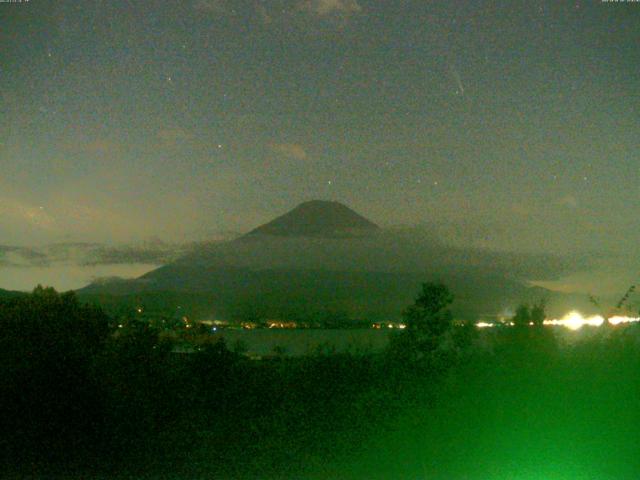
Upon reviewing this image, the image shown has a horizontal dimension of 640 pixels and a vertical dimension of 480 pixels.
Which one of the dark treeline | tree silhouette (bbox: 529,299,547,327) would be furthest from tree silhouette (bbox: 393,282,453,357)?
tree silhouette (bbox: 529,299,547,327)

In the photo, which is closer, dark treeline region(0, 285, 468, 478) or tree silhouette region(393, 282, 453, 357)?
dark treeline region(0, 285, 468, 478)

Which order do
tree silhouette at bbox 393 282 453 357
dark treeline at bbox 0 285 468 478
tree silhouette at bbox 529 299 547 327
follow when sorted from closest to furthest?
dark treeline at bbox 0 285 468 478 < tree silhouette at bbox 529 299 547 327 < tree silhouette at bbox 393 282 453 357

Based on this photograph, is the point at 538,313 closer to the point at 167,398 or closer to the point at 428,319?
the point at 428,319

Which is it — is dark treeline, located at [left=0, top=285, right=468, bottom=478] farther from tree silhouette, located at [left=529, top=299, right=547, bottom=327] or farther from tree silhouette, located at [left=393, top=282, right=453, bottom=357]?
tree silhouette, located at [left=529, top=299, right=547, bottom=327]

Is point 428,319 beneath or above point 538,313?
beneath

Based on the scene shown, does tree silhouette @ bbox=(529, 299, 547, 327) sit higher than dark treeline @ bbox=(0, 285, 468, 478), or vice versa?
tree silhouette @ bbox=(529, 299, 547, 327)

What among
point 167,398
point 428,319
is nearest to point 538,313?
point 428,319

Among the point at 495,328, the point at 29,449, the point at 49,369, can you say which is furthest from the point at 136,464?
the point at 495,328

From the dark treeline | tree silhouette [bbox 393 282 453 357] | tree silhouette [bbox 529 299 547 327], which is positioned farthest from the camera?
tree silhouette [bbox 393 282 453 357]

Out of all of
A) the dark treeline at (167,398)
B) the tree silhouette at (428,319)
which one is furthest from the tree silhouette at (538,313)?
the tree silhouette at (428,319)
